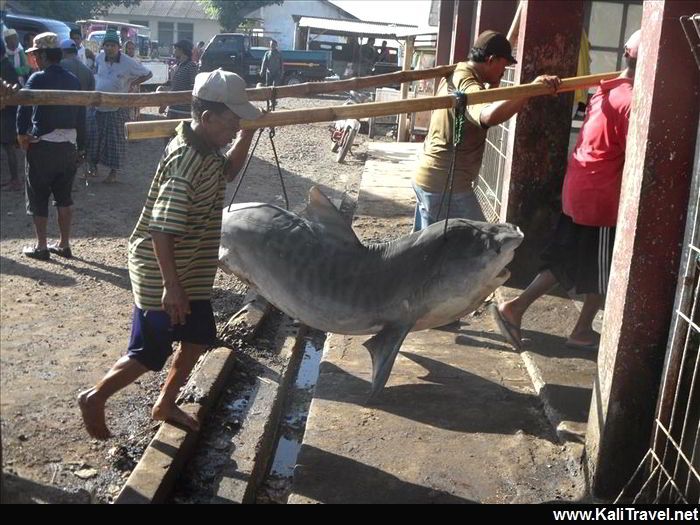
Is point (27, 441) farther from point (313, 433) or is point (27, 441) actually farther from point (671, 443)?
point (671, 443)

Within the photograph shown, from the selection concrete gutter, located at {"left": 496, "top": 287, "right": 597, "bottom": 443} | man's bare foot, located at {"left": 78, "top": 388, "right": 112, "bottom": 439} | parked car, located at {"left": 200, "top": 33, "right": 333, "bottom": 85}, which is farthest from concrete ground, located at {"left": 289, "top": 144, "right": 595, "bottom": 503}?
parked car, located at {"left": 200, "top": 33, "right": 333, "bottom": 85}

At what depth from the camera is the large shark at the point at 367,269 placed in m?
4.19

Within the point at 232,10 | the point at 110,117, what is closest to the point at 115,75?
the point at 110,117

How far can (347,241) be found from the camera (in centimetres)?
444

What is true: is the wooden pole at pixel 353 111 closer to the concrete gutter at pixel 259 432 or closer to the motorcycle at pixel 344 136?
the concrete gutter at pixel 259 432

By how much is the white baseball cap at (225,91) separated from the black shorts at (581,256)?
227cm

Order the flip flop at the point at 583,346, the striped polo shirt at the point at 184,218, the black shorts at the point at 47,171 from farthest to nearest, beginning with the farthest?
the black shorts at the point at 47,171, the flip flop at the point at 583,346, the striped polo shirt at the point at 184,218

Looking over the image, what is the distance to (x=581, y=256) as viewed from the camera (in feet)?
16.3

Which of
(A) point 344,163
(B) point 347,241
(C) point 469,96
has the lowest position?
(A) point 344,163

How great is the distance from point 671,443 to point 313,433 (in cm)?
160

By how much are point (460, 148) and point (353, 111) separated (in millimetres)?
1334

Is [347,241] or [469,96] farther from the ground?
[469,96]

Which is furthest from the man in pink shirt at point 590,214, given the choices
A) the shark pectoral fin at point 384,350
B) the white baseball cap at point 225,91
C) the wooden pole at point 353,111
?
the white baseball cap at point 225,91
